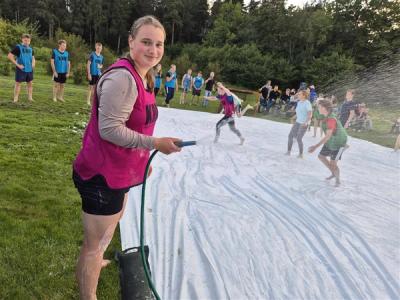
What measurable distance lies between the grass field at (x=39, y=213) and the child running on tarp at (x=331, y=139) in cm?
324

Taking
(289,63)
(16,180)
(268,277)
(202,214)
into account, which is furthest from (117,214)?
(289,63)

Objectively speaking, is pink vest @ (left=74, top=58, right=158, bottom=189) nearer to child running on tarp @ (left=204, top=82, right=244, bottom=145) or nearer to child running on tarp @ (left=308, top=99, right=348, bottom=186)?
child running on tarp @ (left=308, top=99, right=348, bottom=186)

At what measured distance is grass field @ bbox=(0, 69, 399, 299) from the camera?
7.77 ft

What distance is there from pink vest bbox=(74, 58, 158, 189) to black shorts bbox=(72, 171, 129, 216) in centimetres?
3

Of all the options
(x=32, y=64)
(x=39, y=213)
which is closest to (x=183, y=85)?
(x=32, y=64)

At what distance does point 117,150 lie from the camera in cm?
170

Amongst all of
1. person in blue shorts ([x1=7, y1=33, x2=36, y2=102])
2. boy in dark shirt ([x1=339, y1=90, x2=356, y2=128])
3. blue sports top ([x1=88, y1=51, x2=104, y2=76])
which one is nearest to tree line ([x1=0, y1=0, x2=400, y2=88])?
blue sports top ([x1=88, y1=51, x2=104, y2=76])

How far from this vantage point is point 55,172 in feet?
14.5

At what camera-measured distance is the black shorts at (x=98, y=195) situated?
175cm

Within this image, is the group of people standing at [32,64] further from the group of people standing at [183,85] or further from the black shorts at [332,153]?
the black shorts at [332,153]

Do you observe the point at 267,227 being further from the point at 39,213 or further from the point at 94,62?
the point at 94,62

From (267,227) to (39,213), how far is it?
2.08m

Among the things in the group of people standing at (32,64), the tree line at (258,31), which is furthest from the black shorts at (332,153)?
the tree line at (258,31)

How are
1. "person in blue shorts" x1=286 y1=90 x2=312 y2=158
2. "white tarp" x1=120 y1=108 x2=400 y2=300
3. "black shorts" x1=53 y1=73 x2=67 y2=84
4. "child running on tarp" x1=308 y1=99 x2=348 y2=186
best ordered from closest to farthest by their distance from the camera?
1. "white tarp" x1=120 y1=108 x2=400 y2=300
2. "child running on tarp" x1=308 y1=99 x2=348 y2=186
3. "person in blue shorts" x1=286 y1=90 x2=312 y2=158
4. "black shorts" x1=53 y1=73 x2=67 y2=84
